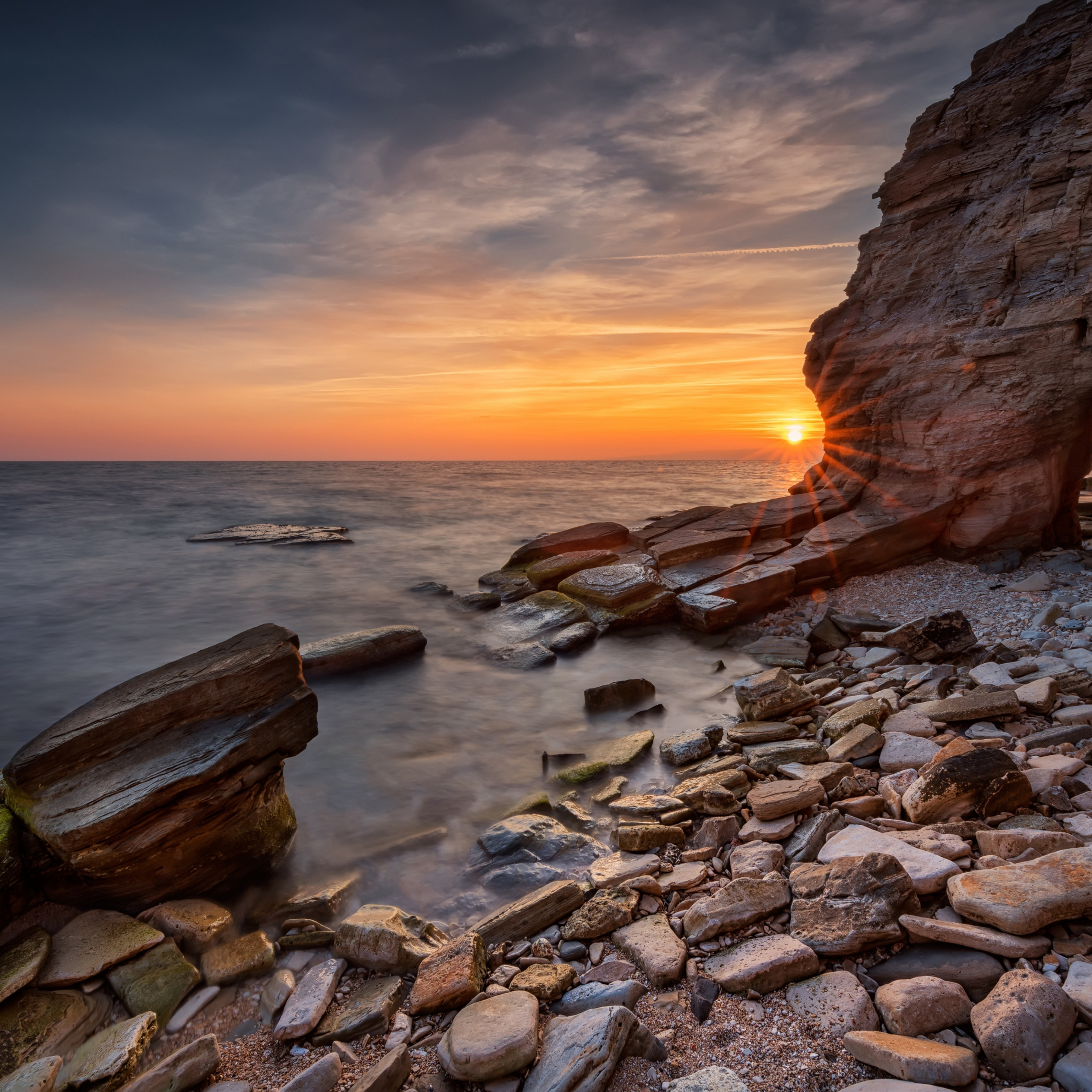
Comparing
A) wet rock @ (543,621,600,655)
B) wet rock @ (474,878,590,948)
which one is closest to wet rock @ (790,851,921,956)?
wet rock @ (474,878,590,948)

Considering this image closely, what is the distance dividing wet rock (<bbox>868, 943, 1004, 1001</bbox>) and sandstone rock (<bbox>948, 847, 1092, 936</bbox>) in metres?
0.19

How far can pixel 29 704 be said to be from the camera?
8.39m

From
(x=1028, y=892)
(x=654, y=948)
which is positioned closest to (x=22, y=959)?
(x=654, y=948)

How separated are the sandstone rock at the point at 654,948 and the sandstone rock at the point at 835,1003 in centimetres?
57

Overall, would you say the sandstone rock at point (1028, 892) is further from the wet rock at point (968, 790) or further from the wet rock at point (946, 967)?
the wet rock at point (968, 790)

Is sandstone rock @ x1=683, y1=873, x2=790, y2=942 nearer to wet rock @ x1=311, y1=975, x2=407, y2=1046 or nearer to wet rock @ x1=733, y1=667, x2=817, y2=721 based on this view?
wet rock @ x1=311, y1=975, x2=407, y2=1046

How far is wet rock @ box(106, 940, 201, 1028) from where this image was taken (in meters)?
3.48

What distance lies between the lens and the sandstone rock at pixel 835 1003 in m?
2.52

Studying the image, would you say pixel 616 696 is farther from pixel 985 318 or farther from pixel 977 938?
pixel 985 318

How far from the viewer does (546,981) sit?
3.14m

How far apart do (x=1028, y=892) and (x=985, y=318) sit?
1105cm

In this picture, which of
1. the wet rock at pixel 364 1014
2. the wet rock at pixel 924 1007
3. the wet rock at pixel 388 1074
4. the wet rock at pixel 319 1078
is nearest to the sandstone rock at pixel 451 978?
the wet rock at pixel 364 1014

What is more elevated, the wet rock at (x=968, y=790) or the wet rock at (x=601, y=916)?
the wet rock at (x=968, y=790)

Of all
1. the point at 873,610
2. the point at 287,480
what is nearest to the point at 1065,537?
the point at 873,610
